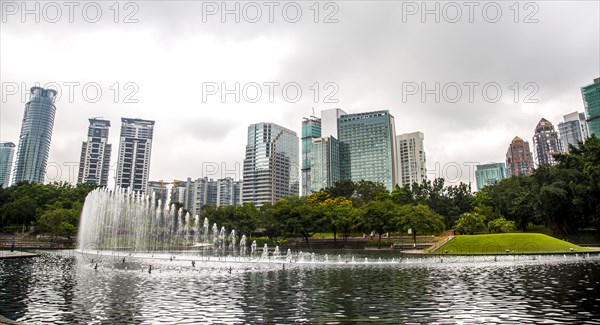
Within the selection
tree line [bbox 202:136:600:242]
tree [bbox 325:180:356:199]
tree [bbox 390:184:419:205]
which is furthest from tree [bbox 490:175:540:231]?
tree [bbox 325:180:356:199]

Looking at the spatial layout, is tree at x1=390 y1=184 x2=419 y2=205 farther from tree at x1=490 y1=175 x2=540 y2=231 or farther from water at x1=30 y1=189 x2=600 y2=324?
water at x1=30 y1=189 x2=600 y2=324

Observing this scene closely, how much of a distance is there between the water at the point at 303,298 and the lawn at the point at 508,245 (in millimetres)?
25583

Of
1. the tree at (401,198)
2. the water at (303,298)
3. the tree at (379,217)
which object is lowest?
the water at (303,298)

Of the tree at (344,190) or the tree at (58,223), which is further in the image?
the tree at (344,190)

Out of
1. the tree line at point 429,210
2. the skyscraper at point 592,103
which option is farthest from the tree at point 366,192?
the skyscraper at point 592,103

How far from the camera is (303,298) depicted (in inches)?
739

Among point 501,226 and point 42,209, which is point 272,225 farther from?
point 42,209

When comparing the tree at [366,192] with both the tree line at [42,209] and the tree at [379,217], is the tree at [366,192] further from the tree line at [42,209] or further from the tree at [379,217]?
the tree line at [42,209]

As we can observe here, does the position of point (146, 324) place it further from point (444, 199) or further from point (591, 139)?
point (444, 199)

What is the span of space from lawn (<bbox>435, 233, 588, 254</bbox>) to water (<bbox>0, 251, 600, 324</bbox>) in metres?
25.6

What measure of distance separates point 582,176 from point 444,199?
35.4 metres

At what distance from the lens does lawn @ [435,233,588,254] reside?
5216cm

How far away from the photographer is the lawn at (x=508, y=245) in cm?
5216

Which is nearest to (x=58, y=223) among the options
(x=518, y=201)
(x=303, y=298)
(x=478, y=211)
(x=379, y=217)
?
(x=379, y=217)
